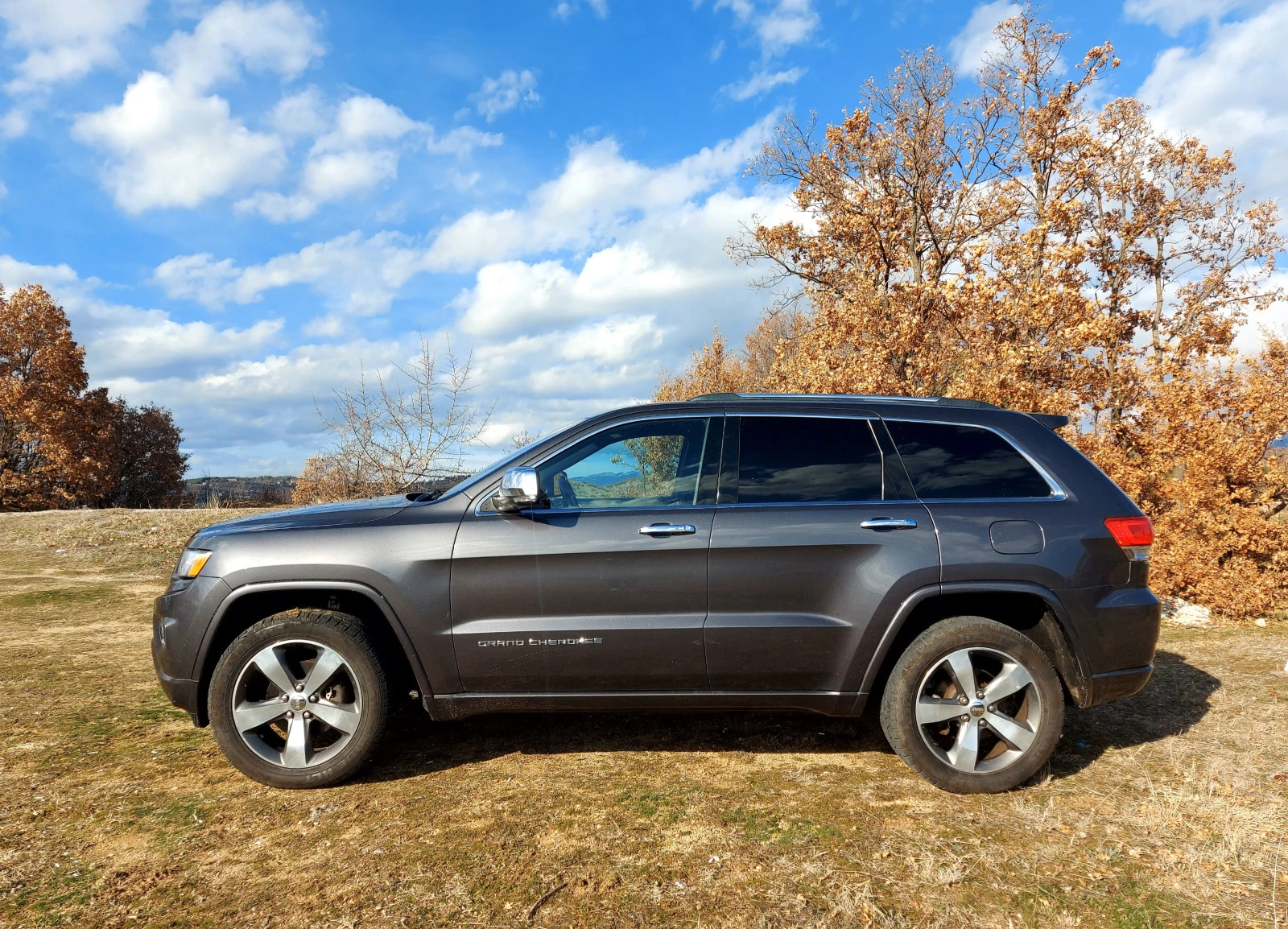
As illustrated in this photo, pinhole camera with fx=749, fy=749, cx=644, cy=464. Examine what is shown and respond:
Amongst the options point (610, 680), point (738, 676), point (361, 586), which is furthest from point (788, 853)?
point (361, 586)

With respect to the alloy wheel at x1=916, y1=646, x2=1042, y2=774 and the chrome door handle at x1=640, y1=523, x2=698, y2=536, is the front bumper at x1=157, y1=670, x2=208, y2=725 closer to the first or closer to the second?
the chrome door handle at x1=640, y1=523, x2=698, y2=536

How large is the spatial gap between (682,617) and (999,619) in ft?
5.53

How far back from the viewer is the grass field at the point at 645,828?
8.83ft

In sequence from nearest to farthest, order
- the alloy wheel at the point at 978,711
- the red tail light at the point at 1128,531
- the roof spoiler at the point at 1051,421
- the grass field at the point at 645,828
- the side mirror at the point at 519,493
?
the grass field at the point at 645,828, the side mirror at the point at 519,493, the alloy wheel at the point at 978,711, the red tail light at the point at 1128,531, the roof spoiler at the point at 1051,421

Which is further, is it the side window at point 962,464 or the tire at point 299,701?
the side window at point 962,464

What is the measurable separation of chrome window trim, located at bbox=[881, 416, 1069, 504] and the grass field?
141 centimetres

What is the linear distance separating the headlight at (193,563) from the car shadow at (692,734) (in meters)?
1.21

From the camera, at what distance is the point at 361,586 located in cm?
362

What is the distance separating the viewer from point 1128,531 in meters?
3.68

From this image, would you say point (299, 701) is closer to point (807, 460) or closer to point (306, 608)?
point (306, 608)

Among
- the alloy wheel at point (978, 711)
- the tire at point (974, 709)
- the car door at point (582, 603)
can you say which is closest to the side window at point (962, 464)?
the tire at point (974, 709)

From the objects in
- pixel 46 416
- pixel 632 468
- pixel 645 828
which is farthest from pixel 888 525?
pixel 46 416

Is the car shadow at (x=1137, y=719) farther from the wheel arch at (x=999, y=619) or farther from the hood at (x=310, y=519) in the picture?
the hood at (x=310, y=519)

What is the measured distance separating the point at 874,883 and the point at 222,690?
3.02m
